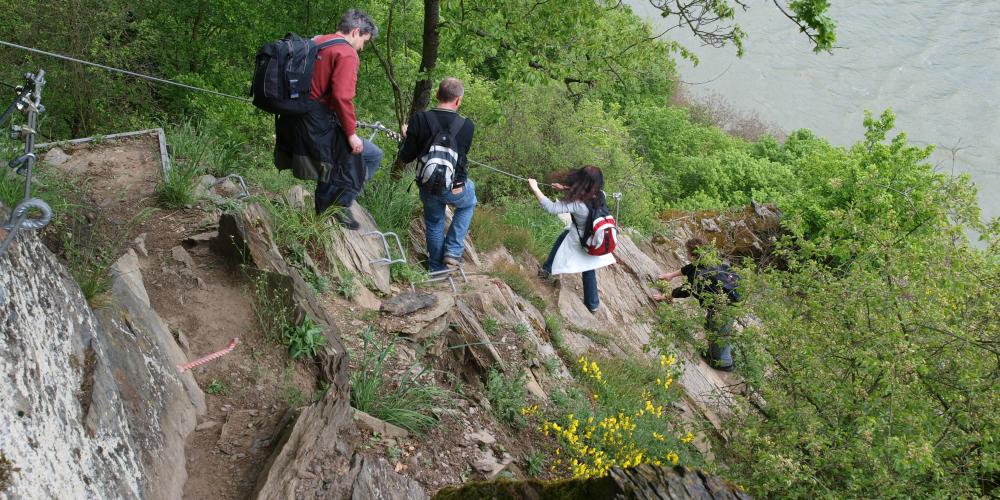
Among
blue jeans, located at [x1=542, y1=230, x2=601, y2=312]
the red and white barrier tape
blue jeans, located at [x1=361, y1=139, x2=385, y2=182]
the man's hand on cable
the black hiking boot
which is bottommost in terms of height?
the black hiking boot

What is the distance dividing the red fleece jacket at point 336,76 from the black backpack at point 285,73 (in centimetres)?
6

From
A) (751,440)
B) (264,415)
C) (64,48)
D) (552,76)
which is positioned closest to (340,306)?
(264,415)

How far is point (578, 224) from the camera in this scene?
7891 mm

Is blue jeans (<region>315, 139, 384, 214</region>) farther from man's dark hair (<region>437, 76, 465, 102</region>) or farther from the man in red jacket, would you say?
man's dark hair (<region>437, 76, 465, 102</region>)

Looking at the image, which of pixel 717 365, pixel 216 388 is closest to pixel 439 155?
pixel 216 388

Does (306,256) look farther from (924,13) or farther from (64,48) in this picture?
(924,13)

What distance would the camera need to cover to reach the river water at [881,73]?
97.0 feet

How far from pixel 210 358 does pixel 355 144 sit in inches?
78.1

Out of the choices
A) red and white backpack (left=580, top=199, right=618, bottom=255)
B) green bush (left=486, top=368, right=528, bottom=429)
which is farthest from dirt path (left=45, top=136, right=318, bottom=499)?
red and white backpack (left=580, top=199, right=618, bottom=255)

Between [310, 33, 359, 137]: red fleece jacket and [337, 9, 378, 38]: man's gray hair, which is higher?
[337, 9, 378, 38]: man's gray hair

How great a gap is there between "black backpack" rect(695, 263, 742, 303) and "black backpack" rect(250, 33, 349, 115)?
3.40 m

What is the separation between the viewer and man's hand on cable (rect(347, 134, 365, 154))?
18.3ft

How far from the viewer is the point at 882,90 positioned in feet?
101

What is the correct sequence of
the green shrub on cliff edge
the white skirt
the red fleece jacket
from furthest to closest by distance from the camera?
1. the white skirt
2. the red fleece jacket
3. the green shrub on cliff edge
